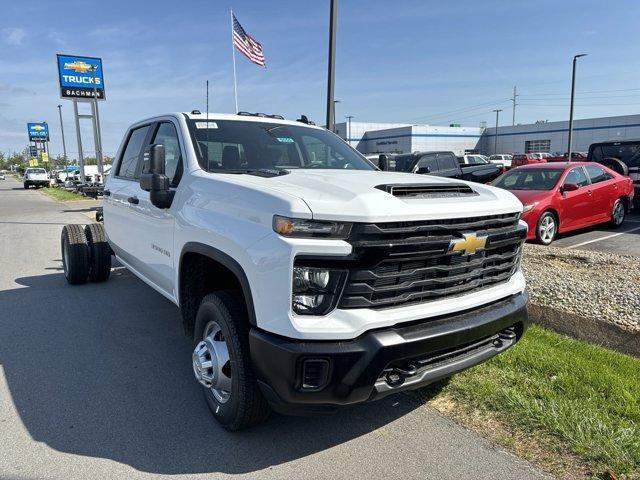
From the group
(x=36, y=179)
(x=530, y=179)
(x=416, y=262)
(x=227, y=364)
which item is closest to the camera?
(x=416, y=262)

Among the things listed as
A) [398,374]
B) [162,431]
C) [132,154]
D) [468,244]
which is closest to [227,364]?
[162,431]

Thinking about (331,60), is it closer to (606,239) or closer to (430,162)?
(606,239)

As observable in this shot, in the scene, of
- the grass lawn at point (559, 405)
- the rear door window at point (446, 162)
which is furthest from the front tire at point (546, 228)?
the rear door window at point (446, 162)

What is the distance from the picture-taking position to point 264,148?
4.12 meters

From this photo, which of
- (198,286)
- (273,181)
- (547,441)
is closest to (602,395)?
(547,441)

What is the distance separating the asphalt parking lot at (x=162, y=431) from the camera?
280 centimetres

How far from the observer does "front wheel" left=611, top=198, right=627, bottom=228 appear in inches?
425

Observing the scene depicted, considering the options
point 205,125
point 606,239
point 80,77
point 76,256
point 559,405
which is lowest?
point 606,239

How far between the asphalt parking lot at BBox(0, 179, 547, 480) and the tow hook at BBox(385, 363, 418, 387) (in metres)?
0.55

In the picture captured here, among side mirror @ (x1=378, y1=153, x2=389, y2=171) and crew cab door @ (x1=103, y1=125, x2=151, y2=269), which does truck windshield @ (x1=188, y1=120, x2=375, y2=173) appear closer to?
side mirror @ (x1=378, y1=153, x2=389, y2=171)

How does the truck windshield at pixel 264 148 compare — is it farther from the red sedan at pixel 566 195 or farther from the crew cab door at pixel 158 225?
the red sedan at pixel 566 195

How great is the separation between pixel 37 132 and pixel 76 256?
228 ft

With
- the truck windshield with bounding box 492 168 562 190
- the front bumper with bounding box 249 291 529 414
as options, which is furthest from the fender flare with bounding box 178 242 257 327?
the truck windshield with bounding box 492 168 562 190

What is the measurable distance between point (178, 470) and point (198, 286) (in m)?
1.29
